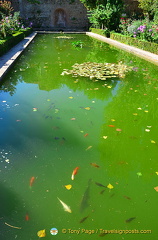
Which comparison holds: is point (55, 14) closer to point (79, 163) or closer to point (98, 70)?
point (98, 70)

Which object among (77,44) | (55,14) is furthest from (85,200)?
(55,14)

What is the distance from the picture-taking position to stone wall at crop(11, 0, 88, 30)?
3097 centimetres

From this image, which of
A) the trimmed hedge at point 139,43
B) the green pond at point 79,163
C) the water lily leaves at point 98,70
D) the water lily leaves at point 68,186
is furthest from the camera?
the trimmed hedge at point 139,43

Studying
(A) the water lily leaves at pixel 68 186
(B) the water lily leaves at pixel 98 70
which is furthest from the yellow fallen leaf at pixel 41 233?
(B) the water lily leaves at pixel 98 70

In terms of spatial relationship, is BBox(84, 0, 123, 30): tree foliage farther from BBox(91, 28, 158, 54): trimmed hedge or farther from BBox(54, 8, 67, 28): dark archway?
BBox(54, 8, 67, 28): dark archway

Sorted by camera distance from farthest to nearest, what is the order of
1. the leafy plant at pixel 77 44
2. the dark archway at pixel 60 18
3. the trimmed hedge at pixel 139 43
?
the dark archway at pixel 60 18, the leafy plant at pixel 77 44, the trimmed hedge at pixel 139 43

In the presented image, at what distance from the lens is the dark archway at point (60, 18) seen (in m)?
32.0

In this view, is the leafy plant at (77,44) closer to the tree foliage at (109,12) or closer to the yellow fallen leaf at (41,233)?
the tree foliage at (109,12)

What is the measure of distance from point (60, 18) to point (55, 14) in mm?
895

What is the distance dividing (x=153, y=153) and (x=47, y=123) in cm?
187

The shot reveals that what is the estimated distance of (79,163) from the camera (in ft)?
9.56

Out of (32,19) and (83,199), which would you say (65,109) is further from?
(32,19)

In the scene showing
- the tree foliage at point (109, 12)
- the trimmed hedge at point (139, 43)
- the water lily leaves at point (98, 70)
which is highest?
the tree foliage at point (109, 12)

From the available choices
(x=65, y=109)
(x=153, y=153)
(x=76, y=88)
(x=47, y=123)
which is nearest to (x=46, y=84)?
(x=76, y=88)
